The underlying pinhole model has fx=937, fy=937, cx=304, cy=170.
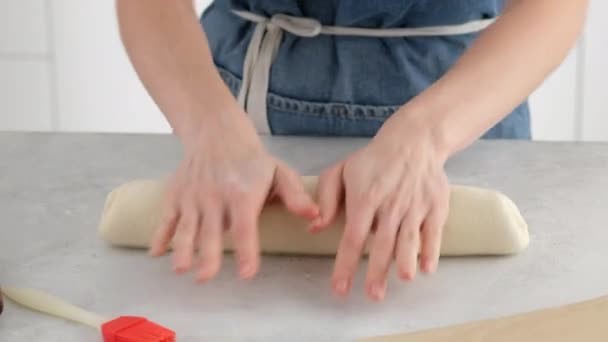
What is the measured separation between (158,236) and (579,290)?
0.79 feet

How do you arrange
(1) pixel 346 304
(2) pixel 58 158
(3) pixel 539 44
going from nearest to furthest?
1. (1) pixel 346 304
2. (3) pixel 539 44
3. (2) pixel 58 158

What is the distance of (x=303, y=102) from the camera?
822 millimetres

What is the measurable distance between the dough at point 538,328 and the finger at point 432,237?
0.06 m

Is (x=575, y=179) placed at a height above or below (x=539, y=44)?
below

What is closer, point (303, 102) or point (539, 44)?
point (539, 44)

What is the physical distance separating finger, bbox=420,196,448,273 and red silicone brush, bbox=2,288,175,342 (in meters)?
0.15

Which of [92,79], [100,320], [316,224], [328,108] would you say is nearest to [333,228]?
[316,224]

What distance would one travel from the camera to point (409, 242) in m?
0.52

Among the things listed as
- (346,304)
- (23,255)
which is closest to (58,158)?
(23,255)

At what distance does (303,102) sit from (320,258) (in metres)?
0.27

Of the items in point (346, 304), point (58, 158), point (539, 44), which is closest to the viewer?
point (346, 304)

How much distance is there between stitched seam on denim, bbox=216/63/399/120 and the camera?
0.81m

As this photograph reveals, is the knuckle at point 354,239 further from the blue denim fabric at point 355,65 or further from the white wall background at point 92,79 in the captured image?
the white wall background at point 92,79

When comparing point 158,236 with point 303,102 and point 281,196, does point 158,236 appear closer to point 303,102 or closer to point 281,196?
point 281,196
